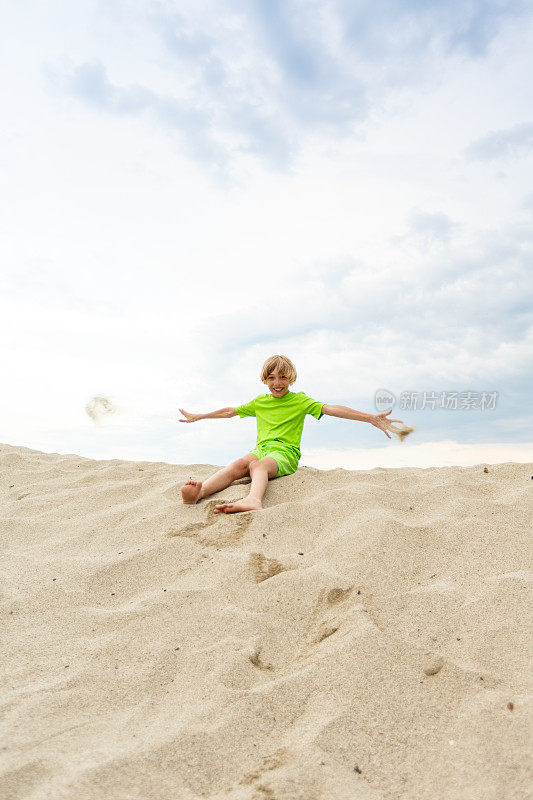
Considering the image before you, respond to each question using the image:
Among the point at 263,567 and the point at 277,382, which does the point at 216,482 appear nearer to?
the point at 277,382

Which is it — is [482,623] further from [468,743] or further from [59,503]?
[59,503]

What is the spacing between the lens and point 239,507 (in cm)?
332

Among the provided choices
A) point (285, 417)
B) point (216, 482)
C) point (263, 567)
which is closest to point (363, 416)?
point (285, 417)

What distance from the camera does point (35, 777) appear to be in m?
1.46

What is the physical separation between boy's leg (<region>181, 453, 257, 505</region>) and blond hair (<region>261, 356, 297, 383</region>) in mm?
691

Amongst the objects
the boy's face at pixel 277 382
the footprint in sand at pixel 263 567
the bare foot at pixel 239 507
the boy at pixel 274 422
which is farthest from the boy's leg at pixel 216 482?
the footprint in sand at pixel 263 567

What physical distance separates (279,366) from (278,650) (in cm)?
260

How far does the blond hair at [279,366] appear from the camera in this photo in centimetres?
435

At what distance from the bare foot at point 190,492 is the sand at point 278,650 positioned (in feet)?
0.25

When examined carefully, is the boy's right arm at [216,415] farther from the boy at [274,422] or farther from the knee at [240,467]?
the knee at [240,467]

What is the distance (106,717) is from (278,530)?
1.43 m

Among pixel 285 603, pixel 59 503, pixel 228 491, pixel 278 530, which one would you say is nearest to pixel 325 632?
pixel 285 603

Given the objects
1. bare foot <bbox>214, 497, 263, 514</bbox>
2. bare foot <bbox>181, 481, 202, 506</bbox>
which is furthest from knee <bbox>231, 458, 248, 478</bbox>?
bare foot <bbox>214, 497, 263, 514</bbox>

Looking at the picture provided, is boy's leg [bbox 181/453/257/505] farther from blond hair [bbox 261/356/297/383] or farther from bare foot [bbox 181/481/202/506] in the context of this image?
blond hair [bbox 261/356/297/383]
